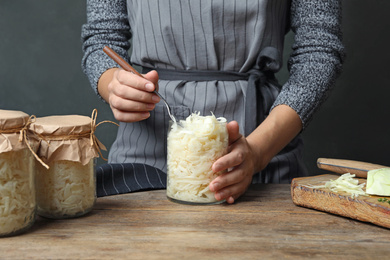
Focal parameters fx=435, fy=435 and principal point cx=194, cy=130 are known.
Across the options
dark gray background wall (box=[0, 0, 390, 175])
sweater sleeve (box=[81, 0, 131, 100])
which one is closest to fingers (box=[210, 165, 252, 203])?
sweater sleeve (box=[81, 0, 131, 100])

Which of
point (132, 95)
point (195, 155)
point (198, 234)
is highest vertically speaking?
point (132, 95)

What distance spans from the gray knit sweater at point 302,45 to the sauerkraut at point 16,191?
63 cm

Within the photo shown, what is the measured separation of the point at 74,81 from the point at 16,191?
172 cm

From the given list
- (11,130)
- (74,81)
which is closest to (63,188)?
(11,130)

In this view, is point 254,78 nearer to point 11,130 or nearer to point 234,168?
point 234,168

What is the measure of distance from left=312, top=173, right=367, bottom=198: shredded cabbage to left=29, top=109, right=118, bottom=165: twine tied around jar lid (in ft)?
1.61

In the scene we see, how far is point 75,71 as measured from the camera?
7.66 ft

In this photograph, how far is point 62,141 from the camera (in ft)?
2.53

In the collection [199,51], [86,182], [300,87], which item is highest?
[199,51]

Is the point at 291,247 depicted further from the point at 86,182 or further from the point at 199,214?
the point at 86,182

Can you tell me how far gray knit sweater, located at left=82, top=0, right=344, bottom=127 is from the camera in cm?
124

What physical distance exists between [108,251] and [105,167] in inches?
16.3

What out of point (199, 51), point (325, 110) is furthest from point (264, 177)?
point (325, 110)

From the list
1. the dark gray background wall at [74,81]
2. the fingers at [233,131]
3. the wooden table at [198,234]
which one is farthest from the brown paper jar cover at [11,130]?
the dark gray background wall at [74,81]
